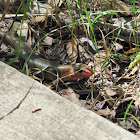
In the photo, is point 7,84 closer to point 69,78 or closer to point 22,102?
point 22,102

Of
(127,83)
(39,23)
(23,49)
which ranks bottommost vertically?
(127,83)

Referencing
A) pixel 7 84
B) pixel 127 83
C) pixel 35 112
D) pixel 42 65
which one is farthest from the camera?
pixel 42 65

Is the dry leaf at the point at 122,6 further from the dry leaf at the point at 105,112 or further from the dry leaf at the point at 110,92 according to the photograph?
the dry leaf at the point at 105,112

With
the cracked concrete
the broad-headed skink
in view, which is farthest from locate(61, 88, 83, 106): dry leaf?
the cracked concrete

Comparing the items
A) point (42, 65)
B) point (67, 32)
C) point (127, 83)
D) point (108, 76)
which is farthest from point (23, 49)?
point (127, 83)

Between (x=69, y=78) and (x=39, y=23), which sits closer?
(x=69, y=78)

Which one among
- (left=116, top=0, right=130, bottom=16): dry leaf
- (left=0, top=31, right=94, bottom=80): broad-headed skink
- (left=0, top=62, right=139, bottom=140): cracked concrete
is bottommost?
(left=0, top=31, right=94, bottom=80): broad-headed skink

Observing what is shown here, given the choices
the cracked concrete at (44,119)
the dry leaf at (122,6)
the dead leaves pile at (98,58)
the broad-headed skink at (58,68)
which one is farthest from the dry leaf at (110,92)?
the dry leaf at (122,6)

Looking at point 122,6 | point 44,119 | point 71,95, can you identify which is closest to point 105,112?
point 71,95

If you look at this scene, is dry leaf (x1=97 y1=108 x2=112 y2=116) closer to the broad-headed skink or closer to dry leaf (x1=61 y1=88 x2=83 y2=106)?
dry leaf (x1=61 y1=88 x2=83 y2=106)
